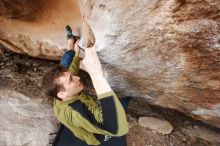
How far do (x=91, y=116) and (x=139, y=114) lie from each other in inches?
45.4

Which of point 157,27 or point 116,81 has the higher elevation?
point 157,27

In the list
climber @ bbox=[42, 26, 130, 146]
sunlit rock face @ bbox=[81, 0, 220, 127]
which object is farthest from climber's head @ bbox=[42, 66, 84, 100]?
sunlit rock face @ bbox=[81, 0, 220, 127]

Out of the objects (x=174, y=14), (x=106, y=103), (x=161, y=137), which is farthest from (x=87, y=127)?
(x=161, y=137)

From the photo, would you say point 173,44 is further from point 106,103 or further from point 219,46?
point 106,103

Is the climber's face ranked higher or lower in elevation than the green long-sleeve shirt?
higher

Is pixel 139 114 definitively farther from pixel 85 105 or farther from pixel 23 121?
pixel 85 105

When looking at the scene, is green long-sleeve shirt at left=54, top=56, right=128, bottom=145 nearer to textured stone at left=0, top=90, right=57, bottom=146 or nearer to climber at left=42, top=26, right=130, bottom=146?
climber at left=42, top=26, right=130, bottom=146

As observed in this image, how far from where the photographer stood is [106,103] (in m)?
1.93

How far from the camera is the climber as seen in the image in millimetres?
1949

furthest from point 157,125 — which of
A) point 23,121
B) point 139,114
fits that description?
point 23,121

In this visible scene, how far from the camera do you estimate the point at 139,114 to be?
124 inches

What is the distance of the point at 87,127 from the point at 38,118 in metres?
0.89

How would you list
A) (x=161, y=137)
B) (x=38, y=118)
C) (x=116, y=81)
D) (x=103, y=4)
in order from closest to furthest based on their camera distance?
(x=103, y=4) < (x=116, y=81) < (x=38, y=118) < (x=161, y=137)

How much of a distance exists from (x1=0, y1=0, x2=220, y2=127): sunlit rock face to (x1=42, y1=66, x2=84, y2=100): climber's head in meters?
0.25
